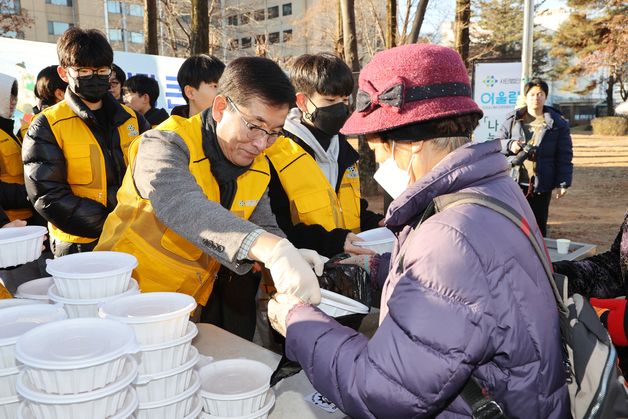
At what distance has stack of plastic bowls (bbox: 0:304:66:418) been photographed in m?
1.22

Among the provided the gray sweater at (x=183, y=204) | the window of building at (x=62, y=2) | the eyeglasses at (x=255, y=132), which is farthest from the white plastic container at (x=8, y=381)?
the window of building at (x=62, y=2)

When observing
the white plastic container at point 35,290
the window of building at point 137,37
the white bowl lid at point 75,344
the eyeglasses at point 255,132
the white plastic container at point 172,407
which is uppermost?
the window of building at point 137,37

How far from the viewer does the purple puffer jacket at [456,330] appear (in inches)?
42.9

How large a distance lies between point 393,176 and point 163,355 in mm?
787

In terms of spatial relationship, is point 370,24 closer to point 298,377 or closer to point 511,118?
point 511,118

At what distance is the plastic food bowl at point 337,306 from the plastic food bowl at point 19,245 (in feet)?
3.42

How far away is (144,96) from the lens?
18.6ft

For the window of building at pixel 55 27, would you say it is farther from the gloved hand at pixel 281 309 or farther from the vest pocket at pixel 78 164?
the gloved hand at pixel 281 309

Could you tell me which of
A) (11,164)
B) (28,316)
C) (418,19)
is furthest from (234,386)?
(418,19)

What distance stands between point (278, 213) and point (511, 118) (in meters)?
4.73

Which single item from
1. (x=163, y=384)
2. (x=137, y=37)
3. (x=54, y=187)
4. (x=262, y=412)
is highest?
(x=137, y=37)

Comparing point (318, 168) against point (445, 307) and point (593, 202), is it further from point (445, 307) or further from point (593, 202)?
point (593, 202)

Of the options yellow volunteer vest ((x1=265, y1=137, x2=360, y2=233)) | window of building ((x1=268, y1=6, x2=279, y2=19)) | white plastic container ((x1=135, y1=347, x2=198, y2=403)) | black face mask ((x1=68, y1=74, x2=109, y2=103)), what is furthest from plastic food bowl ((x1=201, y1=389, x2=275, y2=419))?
window of building ((x1=268, y1=6, x2=279, y2=19))

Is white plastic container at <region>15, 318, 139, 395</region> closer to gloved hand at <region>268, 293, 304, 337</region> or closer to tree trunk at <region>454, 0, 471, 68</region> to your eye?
gloved hand at <region>268, 293, 304, 337</region>
